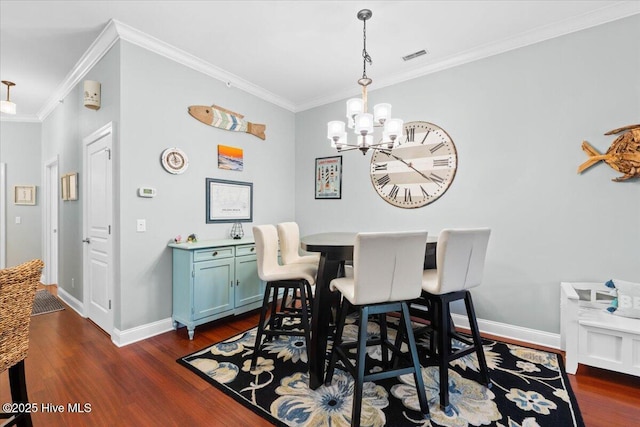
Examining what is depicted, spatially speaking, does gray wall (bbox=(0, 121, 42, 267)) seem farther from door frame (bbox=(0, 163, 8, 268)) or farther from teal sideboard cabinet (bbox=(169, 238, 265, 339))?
teal sideboard cabinet (bbox=(169, 238, 265, 339))

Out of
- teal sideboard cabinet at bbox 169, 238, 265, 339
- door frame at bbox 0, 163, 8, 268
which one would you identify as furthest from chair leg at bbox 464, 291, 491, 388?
door frame at bbox 0, 163, 8, 268

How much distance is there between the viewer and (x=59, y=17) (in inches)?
95.3

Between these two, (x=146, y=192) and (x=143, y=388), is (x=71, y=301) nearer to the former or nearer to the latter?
(x=146, y=192)

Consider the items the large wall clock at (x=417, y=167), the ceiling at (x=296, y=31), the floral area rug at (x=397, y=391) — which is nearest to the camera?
the floral area rug at (x=397, y=391)

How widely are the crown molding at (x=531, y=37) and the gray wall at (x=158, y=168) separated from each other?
2.06 metres

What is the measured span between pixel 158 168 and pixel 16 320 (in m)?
1.84

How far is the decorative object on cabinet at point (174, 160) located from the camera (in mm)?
2886

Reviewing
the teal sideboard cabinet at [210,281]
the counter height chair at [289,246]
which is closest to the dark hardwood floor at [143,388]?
the teal sideboard cabinet at [210,281]

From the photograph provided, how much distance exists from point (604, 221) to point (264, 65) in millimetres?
3546

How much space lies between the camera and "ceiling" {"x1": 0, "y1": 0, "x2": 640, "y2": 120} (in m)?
2.32

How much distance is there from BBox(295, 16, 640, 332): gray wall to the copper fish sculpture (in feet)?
6.37

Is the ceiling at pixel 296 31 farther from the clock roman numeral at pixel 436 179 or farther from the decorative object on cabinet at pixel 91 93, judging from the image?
the clock roman numeral at pixel 436 179

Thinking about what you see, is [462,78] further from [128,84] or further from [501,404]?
[128,84]

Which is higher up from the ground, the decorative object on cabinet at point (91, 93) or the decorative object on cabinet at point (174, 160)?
the decorative object on cabinet at point (91, 93)
